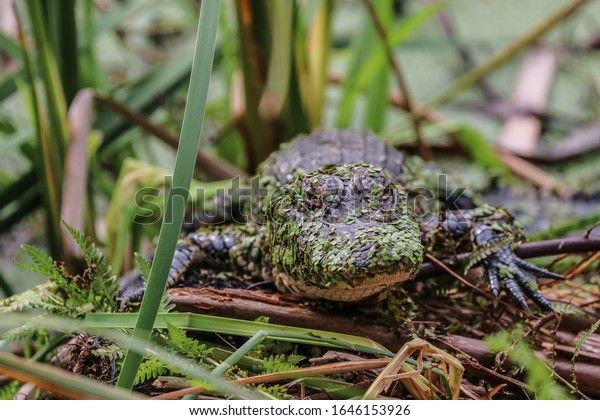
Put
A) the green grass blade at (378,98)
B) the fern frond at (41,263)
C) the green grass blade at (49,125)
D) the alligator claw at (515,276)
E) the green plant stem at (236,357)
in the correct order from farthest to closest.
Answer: the green grass blade at (378,98) → the green grass blade at (49,125) → the alligator claw at (515,276) → the fern frond at (41,263) → the green plant stem at (236,357)

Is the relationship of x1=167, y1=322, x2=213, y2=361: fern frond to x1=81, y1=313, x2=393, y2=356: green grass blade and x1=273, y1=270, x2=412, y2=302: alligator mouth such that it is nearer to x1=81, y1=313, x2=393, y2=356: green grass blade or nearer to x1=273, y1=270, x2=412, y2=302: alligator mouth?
x1=81, y1=313, x2=393, y2=356: green grass blade

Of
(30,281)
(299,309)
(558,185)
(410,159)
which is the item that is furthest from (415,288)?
(558,185)

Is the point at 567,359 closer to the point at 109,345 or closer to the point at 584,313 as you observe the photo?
the point at 584,313

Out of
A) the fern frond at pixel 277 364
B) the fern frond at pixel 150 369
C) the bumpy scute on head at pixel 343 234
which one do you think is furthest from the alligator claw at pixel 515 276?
the fern frond at pixel 150 369

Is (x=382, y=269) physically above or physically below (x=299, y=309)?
above

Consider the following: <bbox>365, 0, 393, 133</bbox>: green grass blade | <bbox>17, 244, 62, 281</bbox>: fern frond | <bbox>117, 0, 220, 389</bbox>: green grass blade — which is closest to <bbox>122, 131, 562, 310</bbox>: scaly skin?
<bbox>17, 244, 62, 281</bbox>: fern frond

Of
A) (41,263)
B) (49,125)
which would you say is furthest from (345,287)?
(49,125)

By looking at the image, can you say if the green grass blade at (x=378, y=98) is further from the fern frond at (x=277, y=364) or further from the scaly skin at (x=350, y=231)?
the fern frond at (x=277, y=364)

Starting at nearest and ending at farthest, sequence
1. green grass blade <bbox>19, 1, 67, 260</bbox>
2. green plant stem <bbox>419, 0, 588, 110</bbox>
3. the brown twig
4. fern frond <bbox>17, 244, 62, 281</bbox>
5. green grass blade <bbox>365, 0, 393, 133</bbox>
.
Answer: fern frond <bbox>17, 244, 62, 281</bbox>, green grass blade <bbox>19, 1, 67, 260</bbox>, the brown twig, green plant stem <bbox>419, 0, 588, 110</bbox>, green grass blade <bbox>365, 0, 393, 133</bbox>
